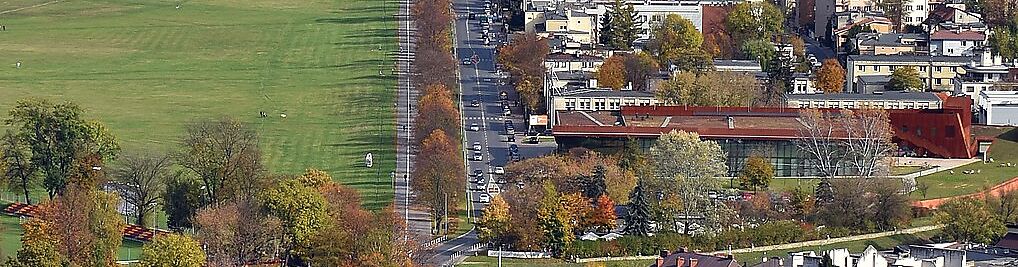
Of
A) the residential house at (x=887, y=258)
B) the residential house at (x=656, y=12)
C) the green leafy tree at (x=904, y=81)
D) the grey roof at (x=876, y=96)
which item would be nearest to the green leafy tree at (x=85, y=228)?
the residential house at (x=887, y=258)

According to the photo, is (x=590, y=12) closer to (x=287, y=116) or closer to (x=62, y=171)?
(x=287, y=116)

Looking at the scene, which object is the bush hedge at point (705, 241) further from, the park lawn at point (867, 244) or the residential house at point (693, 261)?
the residential house at point (693, 261)

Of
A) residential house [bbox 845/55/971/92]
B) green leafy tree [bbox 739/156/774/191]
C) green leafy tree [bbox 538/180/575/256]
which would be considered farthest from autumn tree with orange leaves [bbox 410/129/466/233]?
residential house [bbox 845/55/971/92]

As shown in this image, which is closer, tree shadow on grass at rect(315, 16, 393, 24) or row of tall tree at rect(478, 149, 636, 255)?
row of tall tree at rect(478, 149, 636, 255)

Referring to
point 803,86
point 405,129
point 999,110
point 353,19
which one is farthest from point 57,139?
point 353,19

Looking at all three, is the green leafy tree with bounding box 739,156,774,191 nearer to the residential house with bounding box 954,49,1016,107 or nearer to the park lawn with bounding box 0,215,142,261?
the residential house with bounding box 954,49,1016,107

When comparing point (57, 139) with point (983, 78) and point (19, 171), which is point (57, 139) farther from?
point (983, 78)
